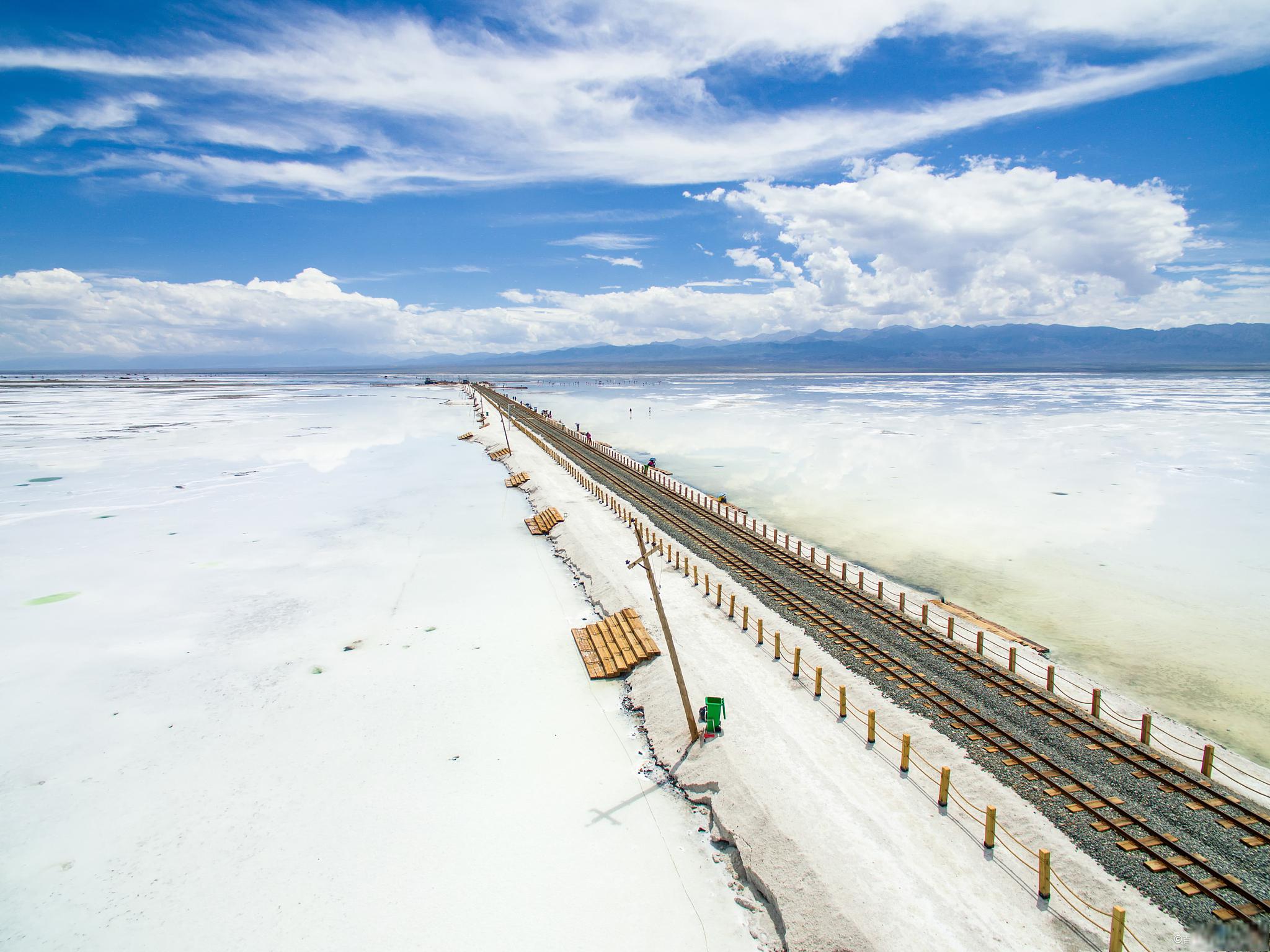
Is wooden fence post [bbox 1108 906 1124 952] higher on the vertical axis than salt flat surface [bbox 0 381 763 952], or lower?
higher

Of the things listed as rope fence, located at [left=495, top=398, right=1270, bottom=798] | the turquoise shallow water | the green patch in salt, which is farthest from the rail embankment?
the green patch in salt

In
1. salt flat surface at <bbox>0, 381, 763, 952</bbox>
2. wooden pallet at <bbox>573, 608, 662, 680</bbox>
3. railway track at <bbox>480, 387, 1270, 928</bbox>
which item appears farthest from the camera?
wooden pallet at <bbox>573, 608, 662, 680</bbox>

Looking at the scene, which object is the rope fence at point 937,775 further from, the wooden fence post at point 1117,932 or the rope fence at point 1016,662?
the rope fence at point 1016,662

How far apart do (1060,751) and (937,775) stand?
3.17m

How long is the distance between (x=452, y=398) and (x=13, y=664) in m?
127

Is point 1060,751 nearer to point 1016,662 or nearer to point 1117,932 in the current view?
point 1016,662

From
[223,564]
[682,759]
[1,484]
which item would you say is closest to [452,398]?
[1,484]

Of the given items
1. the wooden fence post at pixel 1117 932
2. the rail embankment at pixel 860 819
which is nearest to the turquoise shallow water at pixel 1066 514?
the rail embankment at pixel 860 819

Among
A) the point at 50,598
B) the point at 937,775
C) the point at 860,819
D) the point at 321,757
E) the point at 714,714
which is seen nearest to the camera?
the point at 860,819

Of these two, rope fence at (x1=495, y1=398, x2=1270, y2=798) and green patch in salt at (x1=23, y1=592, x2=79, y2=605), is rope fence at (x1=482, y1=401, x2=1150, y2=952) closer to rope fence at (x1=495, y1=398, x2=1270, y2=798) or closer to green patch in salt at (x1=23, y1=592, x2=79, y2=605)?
rope fence at (x1=495, y1=398, x2=1270, y2=798)

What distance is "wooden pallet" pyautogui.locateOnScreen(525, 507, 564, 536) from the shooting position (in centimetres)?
3484

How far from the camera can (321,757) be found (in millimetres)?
15492

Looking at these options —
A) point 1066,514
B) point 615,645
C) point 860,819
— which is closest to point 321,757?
point 615,645

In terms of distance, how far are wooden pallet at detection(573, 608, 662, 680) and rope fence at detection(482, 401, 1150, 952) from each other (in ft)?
10.8
